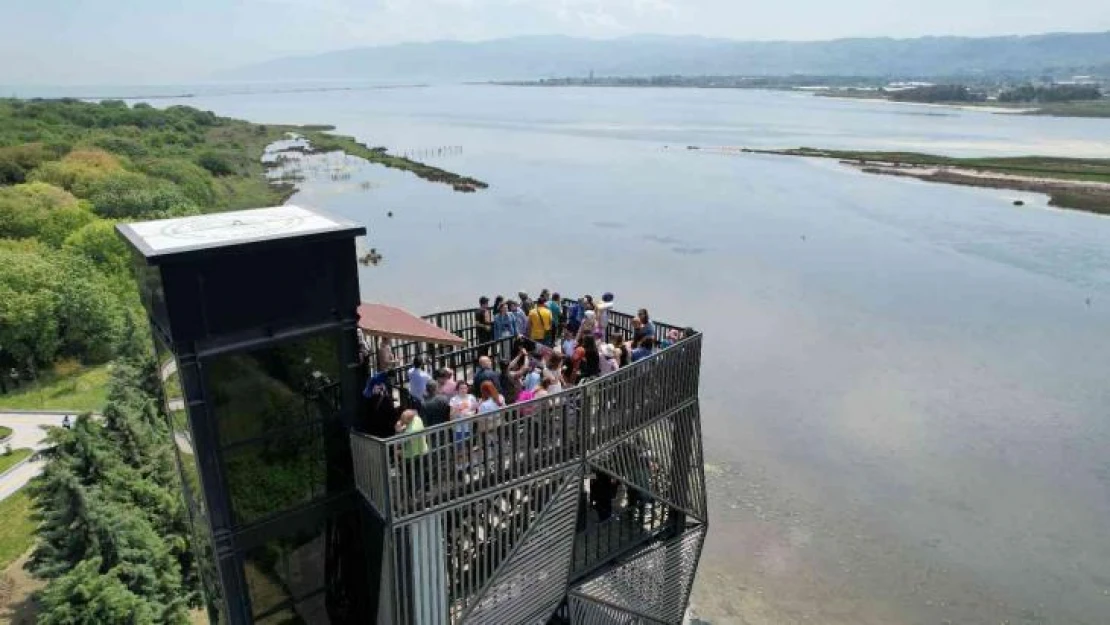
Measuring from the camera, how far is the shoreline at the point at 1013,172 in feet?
227

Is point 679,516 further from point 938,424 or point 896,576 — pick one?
point 938,424

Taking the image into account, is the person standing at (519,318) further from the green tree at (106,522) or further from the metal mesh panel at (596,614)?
the green tree at (106,522)

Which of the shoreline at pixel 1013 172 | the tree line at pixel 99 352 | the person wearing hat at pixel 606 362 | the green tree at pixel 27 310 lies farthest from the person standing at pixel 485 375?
the shoreline at pixel 1013 172

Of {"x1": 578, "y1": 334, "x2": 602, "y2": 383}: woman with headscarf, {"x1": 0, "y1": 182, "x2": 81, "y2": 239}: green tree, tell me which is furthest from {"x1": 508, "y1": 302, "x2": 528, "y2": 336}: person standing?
{"x1": 0, "y1": 182, "x2": 81, "y2": 239}: green tree

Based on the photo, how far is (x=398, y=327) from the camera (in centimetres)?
1197

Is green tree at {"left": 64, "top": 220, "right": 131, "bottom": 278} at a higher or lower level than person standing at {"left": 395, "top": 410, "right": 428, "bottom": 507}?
lower

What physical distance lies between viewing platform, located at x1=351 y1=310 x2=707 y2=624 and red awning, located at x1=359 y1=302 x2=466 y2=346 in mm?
378

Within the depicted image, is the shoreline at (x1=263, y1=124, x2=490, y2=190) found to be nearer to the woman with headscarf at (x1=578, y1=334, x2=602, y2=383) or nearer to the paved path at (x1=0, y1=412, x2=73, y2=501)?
the paved path at (x1=0, y1=412, x2=73, y2=501)

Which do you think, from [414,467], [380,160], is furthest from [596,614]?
[380,160]

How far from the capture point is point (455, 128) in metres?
170

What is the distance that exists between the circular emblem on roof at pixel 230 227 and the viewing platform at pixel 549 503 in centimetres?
242

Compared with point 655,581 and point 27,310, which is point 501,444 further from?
point 27,310

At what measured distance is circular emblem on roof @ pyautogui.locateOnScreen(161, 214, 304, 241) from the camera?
7673 mm

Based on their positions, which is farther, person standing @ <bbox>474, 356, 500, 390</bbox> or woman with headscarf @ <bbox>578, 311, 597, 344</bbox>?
woman with headscarf @ <bbox>578, 311, 597, 344</bbox>
